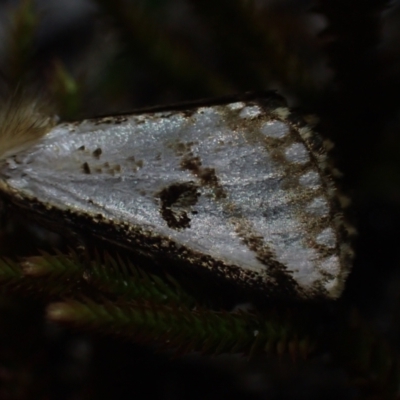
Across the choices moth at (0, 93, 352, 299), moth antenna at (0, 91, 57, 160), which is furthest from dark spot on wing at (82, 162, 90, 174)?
moth antenna at (0, 91, 57, 160)

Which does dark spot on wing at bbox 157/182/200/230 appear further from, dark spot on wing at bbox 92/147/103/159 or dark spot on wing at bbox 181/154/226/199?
dark spot on wing at bbox 92/147/103/159

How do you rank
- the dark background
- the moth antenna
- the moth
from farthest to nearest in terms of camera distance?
the dark background < the moth antenna < the moth

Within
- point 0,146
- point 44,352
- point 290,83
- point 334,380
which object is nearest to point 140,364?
point 44,352

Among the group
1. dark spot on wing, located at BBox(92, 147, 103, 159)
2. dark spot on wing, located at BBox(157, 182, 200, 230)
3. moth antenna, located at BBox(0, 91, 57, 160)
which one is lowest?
dark spot on wing, located at BBox(157, 182, 200, 230)

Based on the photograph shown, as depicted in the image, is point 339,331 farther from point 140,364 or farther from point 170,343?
point 140,364

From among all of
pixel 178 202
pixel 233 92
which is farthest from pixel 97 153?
pixel 233 92

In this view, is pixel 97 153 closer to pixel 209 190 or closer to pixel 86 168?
pixel 86 168

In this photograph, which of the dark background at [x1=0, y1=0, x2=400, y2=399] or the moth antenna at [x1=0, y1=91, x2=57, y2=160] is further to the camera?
the dark background at [x1=0, y1=0, x2=400, y2=399]
